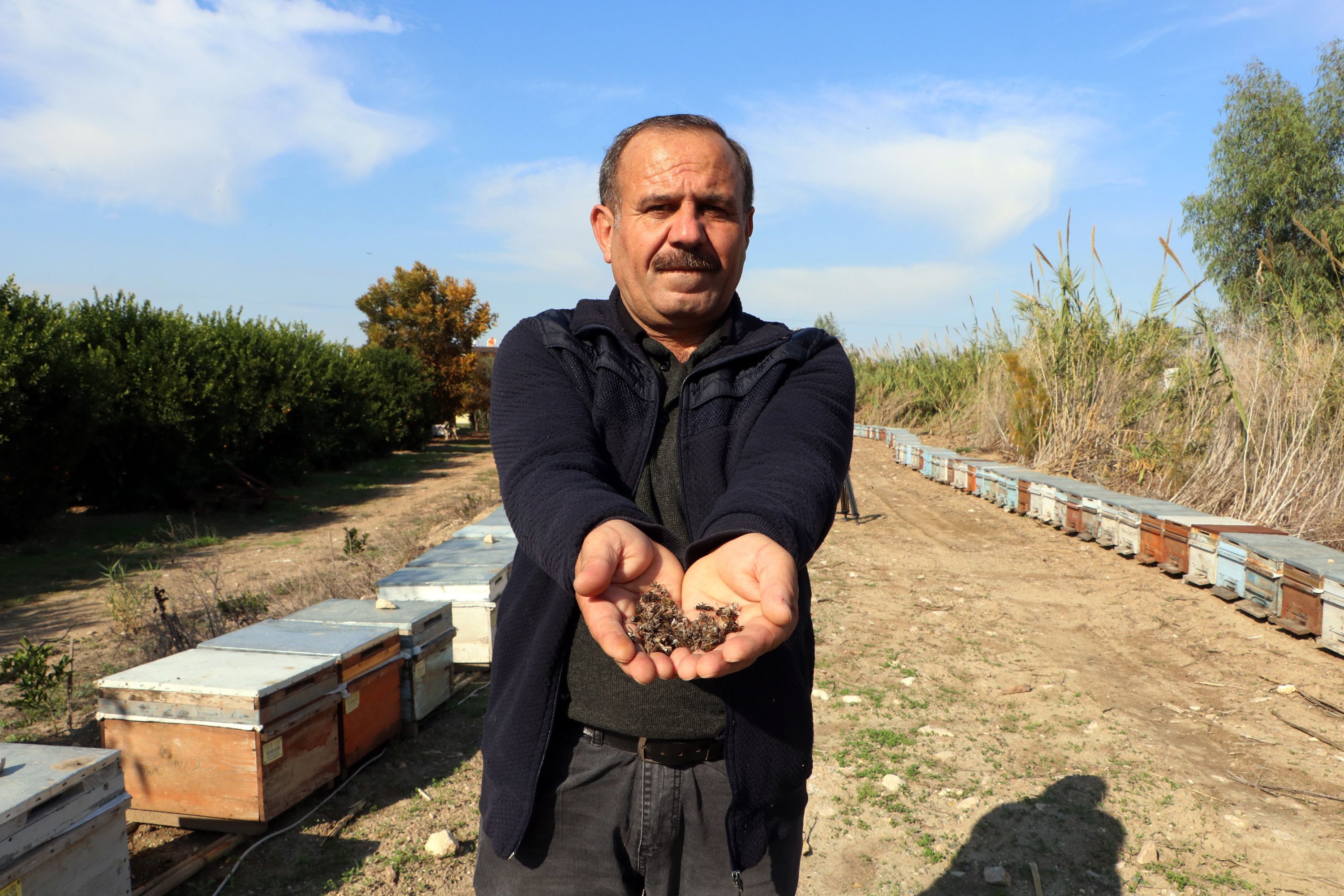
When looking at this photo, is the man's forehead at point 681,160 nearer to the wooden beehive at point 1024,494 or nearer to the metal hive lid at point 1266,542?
the metal hive lid at point 1266,542

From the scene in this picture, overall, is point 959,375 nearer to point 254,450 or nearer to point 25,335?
point 254,450

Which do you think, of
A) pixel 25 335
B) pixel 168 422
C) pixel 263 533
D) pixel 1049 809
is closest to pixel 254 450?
pixel 168 422

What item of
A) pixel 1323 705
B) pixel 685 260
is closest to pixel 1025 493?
pixel 1323 705

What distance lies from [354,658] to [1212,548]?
22.4ft

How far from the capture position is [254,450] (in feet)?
53.1

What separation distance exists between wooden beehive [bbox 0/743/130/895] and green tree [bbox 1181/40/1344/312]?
21.4 metres

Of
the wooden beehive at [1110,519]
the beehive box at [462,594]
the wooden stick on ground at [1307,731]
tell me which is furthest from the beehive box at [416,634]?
the wooden beehive at [1110,519]

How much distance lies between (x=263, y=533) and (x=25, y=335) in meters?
3.96

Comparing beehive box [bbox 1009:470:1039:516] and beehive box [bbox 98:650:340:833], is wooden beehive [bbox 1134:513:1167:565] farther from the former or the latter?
beehive box [bbox 98:650:340:833]

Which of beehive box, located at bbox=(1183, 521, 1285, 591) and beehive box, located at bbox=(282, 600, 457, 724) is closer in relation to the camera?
beehive box, located at bbox=(282, 600, 457, 724)

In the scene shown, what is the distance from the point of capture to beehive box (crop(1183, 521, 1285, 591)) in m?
6.96

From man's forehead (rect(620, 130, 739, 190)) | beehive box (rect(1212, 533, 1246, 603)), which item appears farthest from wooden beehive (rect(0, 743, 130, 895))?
beehive box (rect(1212, 533, 1246, 603))

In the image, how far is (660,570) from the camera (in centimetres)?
141

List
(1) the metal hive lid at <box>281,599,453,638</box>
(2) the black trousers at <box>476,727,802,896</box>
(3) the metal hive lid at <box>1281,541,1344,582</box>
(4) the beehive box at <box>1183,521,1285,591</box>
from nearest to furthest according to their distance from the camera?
1. (2) the black trousers at <box>476,727,802,896</box>
2. (1) the metal hive lid at <box>281,599,453,638</box>
3. (3) the metal hive lid at <box>1281,541,1344,582</box>
4. (4) the beehive box at <box>1183,521,1285,591</box>
